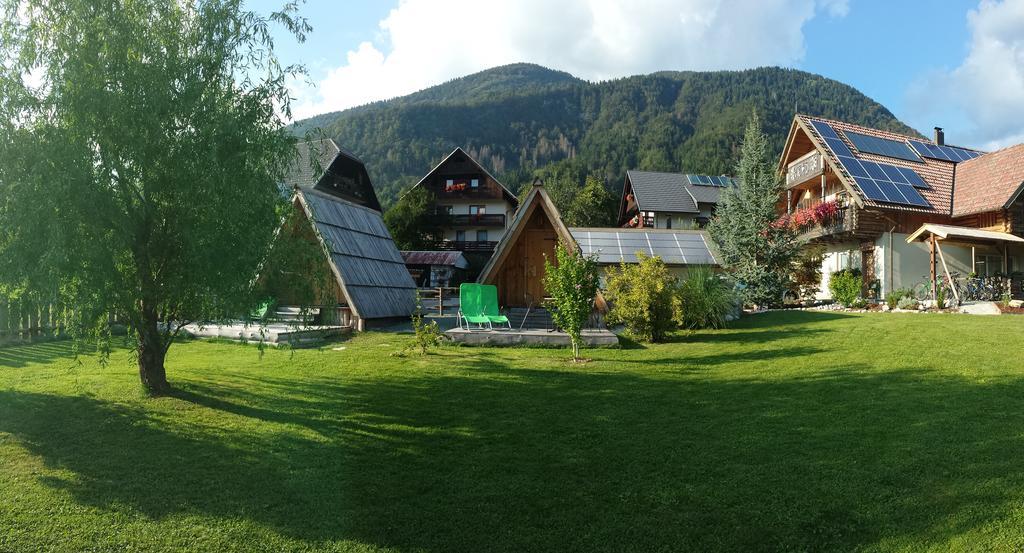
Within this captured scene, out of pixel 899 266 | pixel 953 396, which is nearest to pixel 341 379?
pixel 953 396

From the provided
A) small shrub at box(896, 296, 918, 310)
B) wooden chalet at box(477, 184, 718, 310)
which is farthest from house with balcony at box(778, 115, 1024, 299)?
wooden chalet at box(477, 184, 718, 310)

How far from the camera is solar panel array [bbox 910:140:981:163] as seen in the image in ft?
90.6

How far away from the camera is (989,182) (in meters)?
23.5

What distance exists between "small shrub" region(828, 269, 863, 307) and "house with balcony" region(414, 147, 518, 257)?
31.0m

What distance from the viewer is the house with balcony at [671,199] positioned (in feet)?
159

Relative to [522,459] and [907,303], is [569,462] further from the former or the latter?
[907,303]

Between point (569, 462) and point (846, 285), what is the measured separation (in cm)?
2165

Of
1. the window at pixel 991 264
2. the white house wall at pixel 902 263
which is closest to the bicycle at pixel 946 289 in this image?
the white house wall at pixel 902 263

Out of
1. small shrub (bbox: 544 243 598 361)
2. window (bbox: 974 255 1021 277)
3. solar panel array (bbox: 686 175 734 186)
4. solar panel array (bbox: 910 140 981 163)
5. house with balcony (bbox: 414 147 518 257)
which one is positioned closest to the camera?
small shrub (bbox: 544 243 598 361)

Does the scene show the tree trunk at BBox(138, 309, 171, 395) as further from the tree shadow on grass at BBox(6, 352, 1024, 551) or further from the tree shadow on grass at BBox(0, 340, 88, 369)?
the tree shadow on grass at BBox(0, 340, 88, 369)

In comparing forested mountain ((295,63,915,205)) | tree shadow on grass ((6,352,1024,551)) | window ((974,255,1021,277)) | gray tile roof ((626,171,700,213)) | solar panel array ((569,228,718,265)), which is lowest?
tree shadow on grass ((6,352,1024,551))

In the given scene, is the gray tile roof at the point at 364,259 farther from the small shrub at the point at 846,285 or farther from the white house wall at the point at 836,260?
the white house wall at the point at 836,260

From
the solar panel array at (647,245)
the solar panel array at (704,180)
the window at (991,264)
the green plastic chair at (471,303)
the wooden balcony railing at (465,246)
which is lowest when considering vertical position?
the green plastic chair at (471,303)

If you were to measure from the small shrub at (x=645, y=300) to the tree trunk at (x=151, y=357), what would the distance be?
29.2ft
